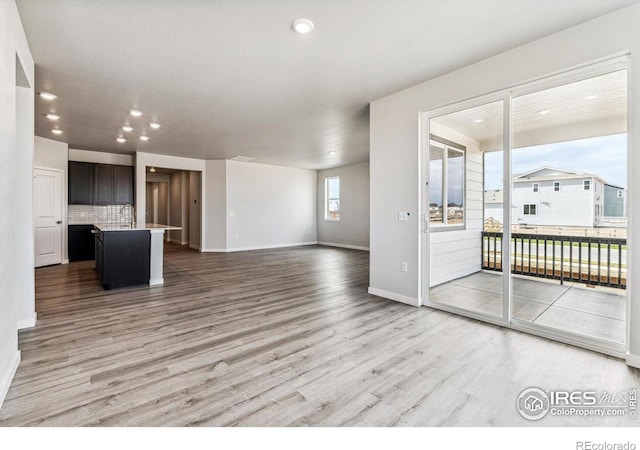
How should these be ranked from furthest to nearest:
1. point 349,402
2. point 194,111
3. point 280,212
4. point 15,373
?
point 280,212 → point 194,111 → point 15,373 → point 349,402

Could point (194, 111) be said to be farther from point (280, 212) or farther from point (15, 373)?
point (280, 212)

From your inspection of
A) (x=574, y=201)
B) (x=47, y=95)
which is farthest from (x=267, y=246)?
(x=574, y=201)

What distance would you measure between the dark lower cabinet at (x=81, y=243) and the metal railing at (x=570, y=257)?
26.9ft

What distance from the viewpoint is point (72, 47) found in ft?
9.11

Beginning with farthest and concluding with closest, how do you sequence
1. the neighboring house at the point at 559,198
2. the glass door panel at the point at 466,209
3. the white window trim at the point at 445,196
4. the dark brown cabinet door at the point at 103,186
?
the dark brown cabinet door at the point at 103,186
the white window trim at the point at 445,196
the glass door panel at the point at 466,209
the neighboring house at the point at 559,198

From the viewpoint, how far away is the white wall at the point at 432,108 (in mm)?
2260

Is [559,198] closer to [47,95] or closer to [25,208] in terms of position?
[25,208]

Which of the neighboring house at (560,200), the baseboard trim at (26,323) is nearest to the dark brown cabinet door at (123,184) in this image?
the baseboard trim at (26,323)

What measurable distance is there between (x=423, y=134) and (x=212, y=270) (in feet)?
14.9

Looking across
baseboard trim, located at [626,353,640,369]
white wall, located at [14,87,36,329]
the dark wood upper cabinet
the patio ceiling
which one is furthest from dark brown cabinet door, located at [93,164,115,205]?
baseboard trim, located at [626,353,640,369]

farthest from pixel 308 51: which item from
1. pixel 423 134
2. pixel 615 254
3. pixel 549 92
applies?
pixel 615 254

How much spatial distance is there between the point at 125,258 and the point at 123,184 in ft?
13.3

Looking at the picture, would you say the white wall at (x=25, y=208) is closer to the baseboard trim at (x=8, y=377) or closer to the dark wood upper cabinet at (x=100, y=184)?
the baseboard trim at (x=8, y=377)
